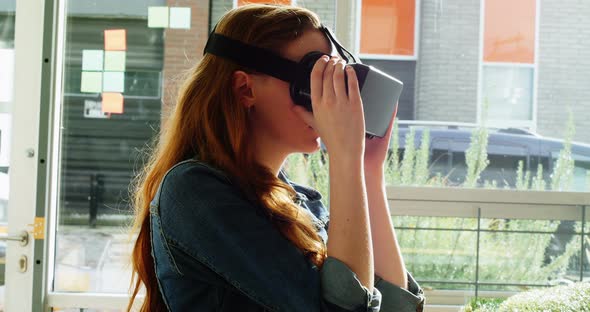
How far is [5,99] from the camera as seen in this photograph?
313 cm

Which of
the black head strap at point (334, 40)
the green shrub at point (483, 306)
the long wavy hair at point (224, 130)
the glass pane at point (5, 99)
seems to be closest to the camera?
the long wavy hair at point (224, 130)

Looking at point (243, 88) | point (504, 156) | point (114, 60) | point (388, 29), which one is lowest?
point (504, 156)

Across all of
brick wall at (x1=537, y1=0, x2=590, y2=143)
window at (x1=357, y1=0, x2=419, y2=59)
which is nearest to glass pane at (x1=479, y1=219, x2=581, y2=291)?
brick wall at (x1=537, y1=0, x2=590, y2=143)

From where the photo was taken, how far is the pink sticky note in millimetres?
3199

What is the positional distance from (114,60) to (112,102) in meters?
0.19

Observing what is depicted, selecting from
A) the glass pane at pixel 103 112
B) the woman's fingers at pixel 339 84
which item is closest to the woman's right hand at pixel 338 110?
the woman's fingers at pixel 339 84

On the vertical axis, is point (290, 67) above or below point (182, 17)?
below

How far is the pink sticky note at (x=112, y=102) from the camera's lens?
10.5 feet

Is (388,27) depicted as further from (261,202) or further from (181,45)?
(261,202)

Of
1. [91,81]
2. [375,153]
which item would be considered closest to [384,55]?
[91,81]

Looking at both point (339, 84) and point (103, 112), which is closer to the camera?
point (339, 84)

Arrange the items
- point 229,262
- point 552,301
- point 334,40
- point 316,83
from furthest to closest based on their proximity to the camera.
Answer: point 552,301 → point 334,40 → point 316,83 → point 229,262

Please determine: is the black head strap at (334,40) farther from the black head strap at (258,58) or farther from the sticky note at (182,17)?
the sticky note at (182,17)

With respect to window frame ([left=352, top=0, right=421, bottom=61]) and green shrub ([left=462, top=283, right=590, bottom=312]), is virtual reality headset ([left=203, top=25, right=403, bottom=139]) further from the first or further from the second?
Answer: window frame ([left=352, top=0, right=421, bottom=61])
